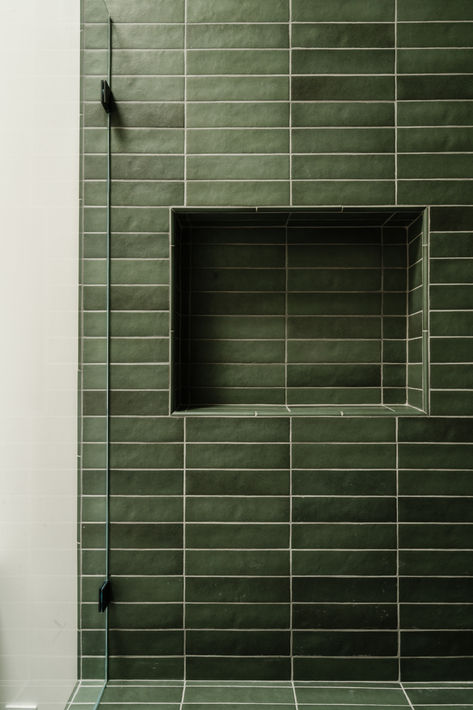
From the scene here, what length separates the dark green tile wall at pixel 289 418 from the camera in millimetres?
1688

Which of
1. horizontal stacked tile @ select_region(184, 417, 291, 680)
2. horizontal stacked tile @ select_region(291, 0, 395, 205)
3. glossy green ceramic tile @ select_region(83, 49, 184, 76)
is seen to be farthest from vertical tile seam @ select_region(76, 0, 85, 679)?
horizontal stacked tile @ select_region(291, 0, 395, 205)

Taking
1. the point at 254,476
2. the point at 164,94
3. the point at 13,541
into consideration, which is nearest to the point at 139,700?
the point at 254,476

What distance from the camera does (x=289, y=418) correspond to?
1.71m

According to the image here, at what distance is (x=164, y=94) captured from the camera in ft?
5.56

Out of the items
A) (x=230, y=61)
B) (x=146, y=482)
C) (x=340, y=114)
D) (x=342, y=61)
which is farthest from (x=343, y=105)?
(x=146, y=482)

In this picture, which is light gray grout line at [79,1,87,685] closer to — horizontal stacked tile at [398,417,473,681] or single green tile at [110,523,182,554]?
single green tile at [110,523,182,554]

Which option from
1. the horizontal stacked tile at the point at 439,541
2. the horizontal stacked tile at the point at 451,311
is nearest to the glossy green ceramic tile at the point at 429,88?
the horizontal stacked tile at the point at 451,311

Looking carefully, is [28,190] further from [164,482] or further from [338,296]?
[338,296]

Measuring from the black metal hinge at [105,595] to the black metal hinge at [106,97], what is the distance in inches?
58.3

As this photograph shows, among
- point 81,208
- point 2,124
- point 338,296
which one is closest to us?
point 2,124

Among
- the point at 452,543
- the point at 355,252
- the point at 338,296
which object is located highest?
the point at 355,252

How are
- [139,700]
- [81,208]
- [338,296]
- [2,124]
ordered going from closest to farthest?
[2,124] < [81,208] < [139,700] < [338,296]

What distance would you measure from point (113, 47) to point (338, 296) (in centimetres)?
110

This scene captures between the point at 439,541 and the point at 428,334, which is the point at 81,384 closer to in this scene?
the point at 428,334
